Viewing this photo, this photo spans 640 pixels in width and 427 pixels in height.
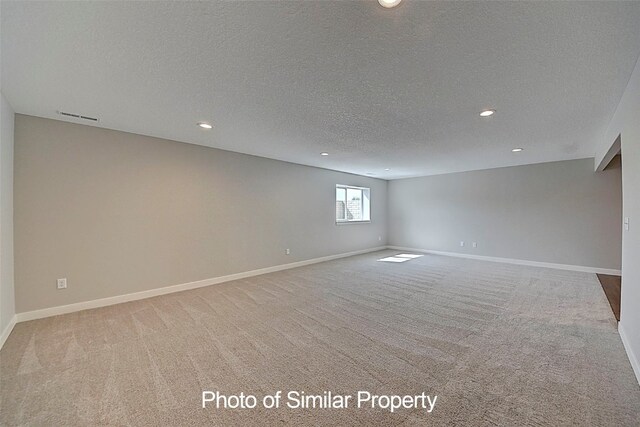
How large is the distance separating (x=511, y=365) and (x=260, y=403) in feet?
6.50

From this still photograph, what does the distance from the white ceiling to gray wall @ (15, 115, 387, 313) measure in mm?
453

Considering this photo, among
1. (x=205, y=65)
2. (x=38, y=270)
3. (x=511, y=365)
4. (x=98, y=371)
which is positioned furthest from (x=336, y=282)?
(x=38, y=270)

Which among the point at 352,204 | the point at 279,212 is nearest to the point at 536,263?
the point at 352,204

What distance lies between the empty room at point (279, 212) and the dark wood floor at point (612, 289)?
7cm

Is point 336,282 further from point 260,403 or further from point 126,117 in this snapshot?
point 126,117

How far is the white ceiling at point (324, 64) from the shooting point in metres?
A: 1.48

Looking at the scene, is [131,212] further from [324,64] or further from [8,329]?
[324,64]

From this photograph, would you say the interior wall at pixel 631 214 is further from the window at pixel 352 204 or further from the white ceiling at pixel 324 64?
the window at pixel 352 204

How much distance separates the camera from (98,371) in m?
2.04

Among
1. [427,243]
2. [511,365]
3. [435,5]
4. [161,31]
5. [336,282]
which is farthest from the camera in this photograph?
[427,243]

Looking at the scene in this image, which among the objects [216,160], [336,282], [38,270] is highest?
[216,160]

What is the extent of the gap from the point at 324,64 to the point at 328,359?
2.37m

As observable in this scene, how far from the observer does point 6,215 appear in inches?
105

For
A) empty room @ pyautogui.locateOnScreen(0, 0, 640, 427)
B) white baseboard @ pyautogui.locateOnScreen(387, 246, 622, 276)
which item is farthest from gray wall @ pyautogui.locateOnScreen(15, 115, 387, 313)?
white baseboard @ pyautogui.locateOnScreen(387, 246, 622, 276)
